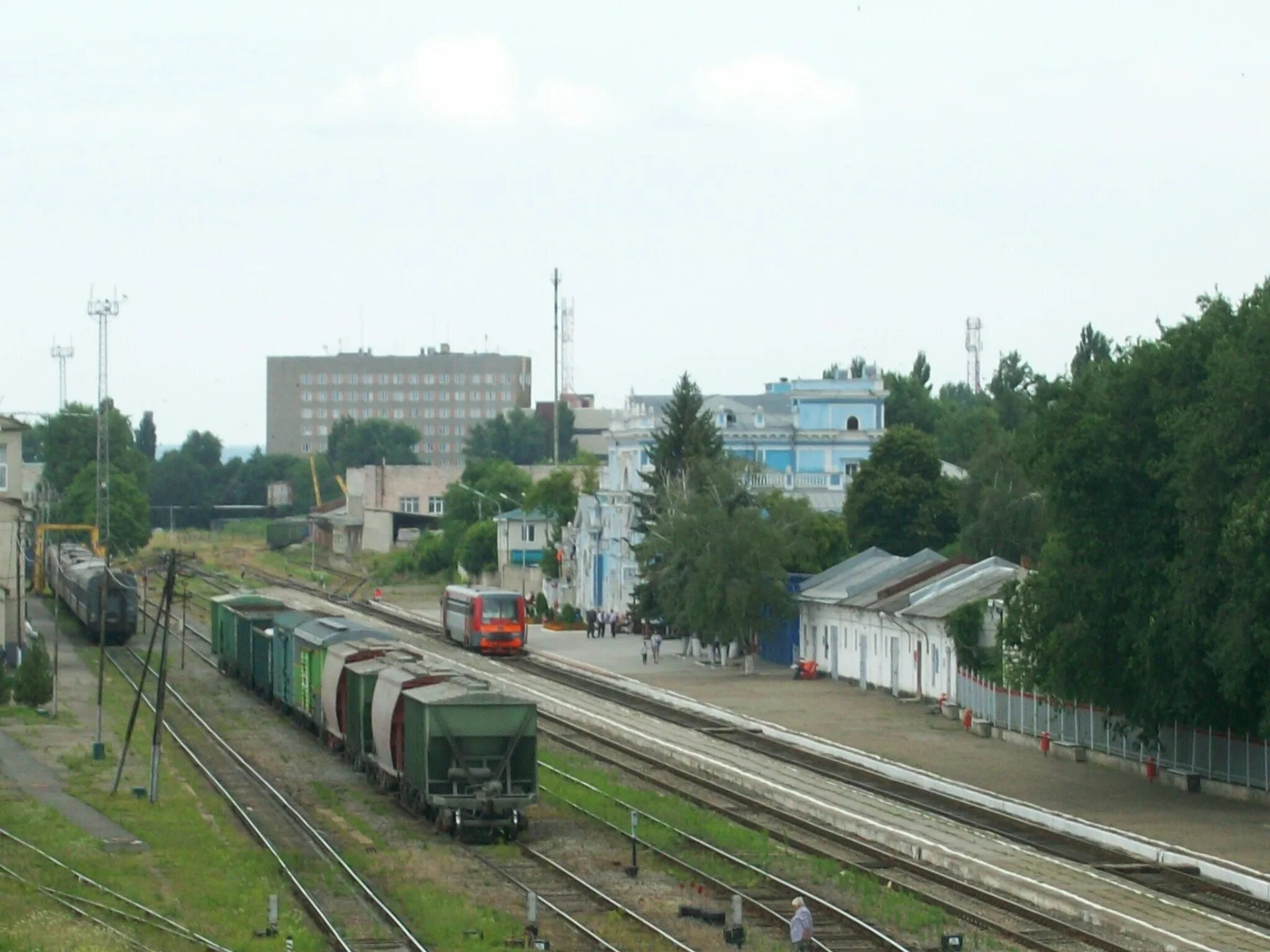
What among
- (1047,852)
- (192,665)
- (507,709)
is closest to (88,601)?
(192,665)

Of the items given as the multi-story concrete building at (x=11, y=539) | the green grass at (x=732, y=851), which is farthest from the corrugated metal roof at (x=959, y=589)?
the multi-story concrete building at (x=11, y=539)

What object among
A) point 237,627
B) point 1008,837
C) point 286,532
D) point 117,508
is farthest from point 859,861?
point 286,532

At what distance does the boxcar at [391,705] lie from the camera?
32.2 meters

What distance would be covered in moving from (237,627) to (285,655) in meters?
11.0

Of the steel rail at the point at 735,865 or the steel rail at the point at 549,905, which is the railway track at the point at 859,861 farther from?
the steel rail at the point at 549,905

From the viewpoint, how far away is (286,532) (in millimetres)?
154750

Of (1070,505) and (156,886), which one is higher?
(1070,505)

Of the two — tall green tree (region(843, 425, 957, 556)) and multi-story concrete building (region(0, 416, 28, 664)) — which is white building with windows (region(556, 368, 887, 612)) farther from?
multi-story concrete building (region(0, 416, 28, 664))

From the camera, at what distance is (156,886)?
2595cm

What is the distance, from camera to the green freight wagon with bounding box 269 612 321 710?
48125 millimetres

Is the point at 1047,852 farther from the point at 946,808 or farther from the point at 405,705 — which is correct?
the point at 405,705

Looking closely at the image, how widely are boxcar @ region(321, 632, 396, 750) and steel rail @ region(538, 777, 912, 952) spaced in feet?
15.4

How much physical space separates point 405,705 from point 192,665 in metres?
38.5

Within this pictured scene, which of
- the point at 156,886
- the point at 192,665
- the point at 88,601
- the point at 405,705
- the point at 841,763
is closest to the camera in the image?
the point at 156,886
